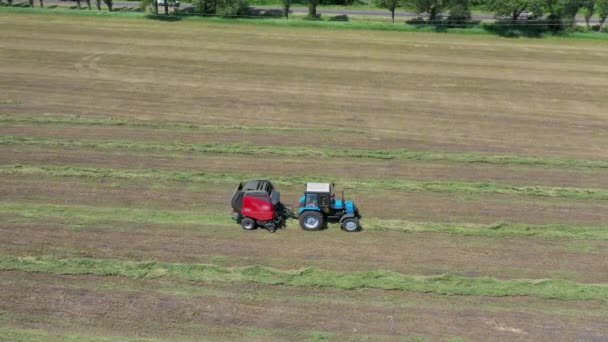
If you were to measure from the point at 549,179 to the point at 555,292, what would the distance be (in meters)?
9.04

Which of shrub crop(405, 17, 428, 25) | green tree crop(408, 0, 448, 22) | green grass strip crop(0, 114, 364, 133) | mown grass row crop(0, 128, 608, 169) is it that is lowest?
mown grass row crop(0, 128, 608, 169)

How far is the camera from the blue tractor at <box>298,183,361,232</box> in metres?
18.3

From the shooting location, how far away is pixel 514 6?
2035 inches

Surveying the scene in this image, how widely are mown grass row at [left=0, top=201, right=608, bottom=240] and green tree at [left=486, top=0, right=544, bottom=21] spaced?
126ft

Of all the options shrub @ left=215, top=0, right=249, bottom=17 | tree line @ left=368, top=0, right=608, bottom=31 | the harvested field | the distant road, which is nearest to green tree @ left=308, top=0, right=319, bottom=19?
the distant road

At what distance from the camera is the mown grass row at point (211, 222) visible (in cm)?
1886

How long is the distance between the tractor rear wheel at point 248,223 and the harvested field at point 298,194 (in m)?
0.39

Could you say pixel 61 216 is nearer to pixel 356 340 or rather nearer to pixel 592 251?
pixel 356 340

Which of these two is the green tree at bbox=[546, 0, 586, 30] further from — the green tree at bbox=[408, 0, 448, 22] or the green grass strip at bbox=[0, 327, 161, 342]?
the green grass strip at bbox=[0, 327, 161, 342]

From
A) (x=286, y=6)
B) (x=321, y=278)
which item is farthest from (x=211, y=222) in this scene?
(x=286, y=6)

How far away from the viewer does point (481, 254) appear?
17.6 meters

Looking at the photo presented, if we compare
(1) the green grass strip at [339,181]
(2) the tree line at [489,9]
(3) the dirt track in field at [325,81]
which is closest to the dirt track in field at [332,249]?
(1) the green grass strip at [339,181]

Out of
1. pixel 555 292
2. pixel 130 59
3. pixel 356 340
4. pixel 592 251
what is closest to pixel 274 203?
pixel 356 340

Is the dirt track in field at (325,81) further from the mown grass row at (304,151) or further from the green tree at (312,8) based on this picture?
the green tree at (312,8)
